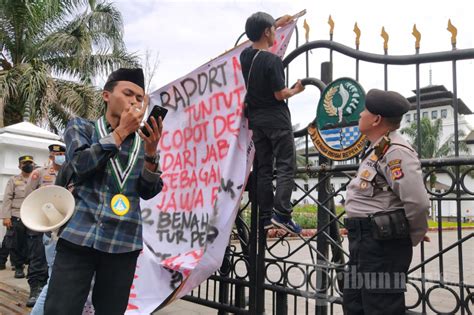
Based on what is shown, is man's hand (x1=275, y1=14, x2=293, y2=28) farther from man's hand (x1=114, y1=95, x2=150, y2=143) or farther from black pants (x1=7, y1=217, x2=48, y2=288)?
black pants (x1=7, y1=217, x2=48, y2=288)

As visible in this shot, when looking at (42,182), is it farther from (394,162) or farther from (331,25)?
(394,162)

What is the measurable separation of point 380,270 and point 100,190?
4.81ft

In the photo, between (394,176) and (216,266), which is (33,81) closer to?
(216,266)

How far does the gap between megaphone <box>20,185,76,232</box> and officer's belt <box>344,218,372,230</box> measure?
4.67ft

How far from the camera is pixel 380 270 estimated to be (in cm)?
211

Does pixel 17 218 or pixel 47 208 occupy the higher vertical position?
pixel 47 208

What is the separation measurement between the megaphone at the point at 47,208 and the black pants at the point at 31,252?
285 cm

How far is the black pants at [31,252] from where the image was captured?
4871mm

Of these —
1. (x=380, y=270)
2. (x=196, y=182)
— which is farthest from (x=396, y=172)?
(x=196, y=182)

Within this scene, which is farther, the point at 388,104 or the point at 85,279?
the point at 388,104

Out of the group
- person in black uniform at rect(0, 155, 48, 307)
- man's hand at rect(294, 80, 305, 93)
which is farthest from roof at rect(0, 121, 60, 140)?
man's hand at rect(294, 80, 305, 93)

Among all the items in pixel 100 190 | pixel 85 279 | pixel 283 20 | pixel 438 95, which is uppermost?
pixel 283 20

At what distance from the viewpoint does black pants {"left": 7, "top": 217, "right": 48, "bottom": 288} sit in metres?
4.87

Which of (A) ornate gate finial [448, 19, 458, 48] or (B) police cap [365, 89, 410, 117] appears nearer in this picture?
(B) police cap [365, 89, 410, 117]
